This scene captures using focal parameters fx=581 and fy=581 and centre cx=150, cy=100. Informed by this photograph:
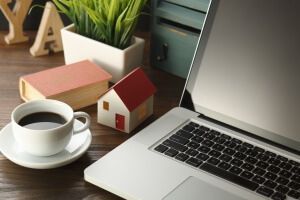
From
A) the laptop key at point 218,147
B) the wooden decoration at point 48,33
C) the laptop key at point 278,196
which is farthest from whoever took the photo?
the wooden decoration at point 48,33

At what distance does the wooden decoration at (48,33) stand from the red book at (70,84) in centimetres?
17

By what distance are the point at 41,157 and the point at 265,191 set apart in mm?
365

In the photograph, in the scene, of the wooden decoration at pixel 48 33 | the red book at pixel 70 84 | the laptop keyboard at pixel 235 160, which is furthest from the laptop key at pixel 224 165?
the wooden decoration at pixel 48 33

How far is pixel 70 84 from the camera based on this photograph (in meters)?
1.09

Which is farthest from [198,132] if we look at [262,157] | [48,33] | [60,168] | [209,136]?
[48,33]

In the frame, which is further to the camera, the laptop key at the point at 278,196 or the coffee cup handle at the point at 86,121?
the coffee cup handle at the point at 86,121

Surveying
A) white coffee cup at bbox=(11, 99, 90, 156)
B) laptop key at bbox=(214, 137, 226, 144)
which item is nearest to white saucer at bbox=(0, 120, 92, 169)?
white coffee cup at bbox=(11, 99, 90, 156)

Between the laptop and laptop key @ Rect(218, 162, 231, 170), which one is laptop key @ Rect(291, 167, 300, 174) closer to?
the laptop

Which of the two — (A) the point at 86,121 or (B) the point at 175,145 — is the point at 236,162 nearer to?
(B) the point at 175,145

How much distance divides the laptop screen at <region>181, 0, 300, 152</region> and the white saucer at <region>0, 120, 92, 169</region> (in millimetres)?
224

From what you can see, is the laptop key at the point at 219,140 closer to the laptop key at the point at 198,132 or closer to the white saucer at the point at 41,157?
the laptop key at the point at 198,132

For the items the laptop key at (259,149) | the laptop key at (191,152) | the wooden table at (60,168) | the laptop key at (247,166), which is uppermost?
the laptop key at (259,149)

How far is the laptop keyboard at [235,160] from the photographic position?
91 cm

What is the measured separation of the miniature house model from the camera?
104 centimetres
